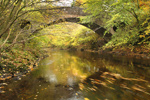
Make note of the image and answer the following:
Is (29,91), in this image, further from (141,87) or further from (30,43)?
(30,43)

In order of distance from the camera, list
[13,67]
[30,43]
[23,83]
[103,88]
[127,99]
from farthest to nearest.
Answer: [30,43] → [13,67] → [23,83] → [103,88] → [127,99]

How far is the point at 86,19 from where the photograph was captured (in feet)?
38.7

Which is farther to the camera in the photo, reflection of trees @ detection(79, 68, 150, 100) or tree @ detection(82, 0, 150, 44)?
tree @ detection(82, 0, 150, 44)

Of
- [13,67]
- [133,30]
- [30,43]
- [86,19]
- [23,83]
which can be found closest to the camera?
[23,83]

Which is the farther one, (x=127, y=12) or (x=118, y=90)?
(x=127, y=12)

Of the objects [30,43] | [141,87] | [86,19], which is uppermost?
[86,19]

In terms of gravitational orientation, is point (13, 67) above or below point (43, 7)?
below

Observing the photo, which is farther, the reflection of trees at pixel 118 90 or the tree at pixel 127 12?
the tree at pixel 127 12

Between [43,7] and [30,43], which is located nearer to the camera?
[43,7]

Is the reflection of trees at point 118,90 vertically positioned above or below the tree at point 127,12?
below

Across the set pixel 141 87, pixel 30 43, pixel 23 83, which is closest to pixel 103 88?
pixel 141 87

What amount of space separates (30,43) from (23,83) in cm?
559

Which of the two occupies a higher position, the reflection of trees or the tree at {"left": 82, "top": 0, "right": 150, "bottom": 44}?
the tree at {"left": 82, "top": 0, "right": 150, "bottom": 44}

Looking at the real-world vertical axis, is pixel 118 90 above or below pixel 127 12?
below
